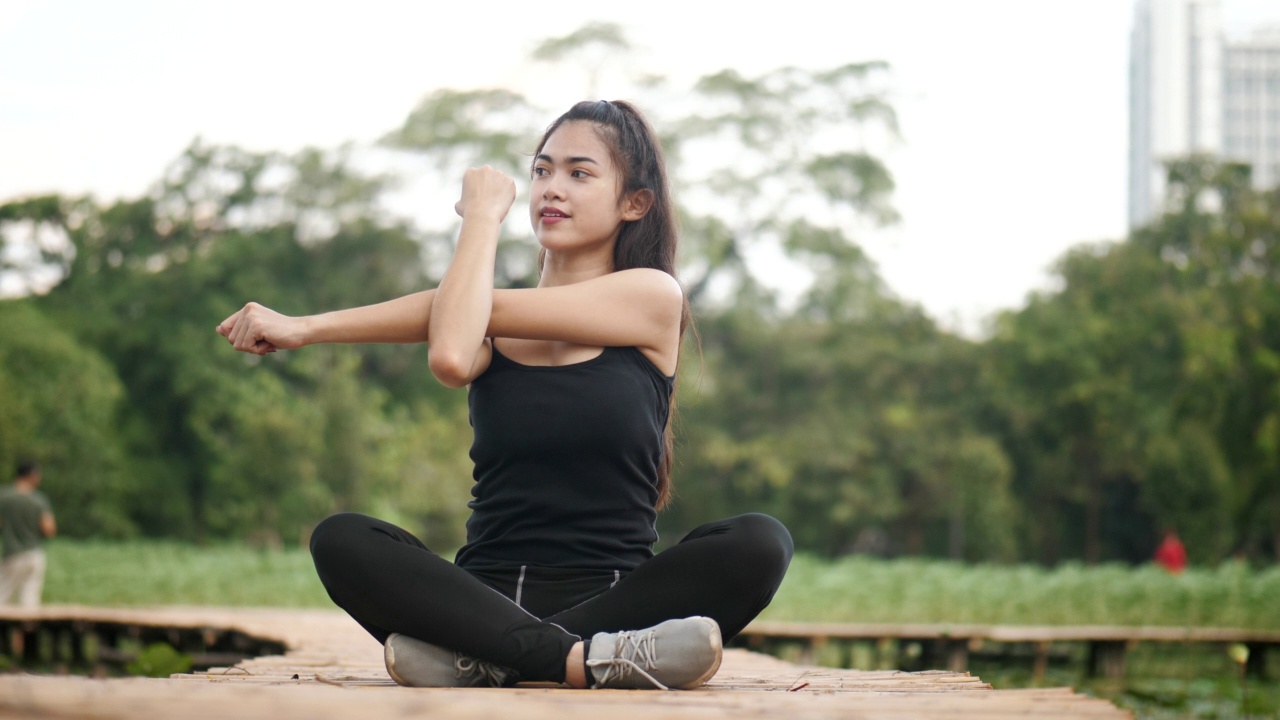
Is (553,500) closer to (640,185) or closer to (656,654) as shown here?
(656,654)

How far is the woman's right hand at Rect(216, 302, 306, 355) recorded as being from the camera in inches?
93.4

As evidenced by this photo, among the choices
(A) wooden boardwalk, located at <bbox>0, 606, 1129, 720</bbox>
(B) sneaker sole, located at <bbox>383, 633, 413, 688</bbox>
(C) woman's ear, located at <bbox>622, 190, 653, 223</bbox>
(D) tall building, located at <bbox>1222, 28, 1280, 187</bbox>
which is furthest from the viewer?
(D) tall building, located at <bbox>1222, 28, 1280, 187</bbox>

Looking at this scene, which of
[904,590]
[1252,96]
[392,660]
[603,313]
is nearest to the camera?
[392,660]

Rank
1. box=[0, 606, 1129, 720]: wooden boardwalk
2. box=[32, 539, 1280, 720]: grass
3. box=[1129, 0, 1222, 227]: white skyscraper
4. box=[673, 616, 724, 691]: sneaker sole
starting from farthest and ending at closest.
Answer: box=[1129, 0, 1222, 227]: white skyscraper → box=[32, 539, 1280, 720]: grass → box=[673, 616, 724, 691]: sneaker sole → box=[0, 606, 1129, 720]: wooden boardwalk

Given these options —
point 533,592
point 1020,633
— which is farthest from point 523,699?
point 1020,633

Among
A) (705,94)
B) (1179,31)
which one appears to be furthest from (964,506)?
(1179,31)

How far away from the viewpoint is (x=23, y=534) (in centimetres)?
1020

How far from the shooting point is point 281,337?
2367mm

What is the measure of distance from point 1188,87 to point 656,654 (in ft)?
291

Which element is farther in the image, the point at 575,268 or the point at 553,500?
the point at 575,268

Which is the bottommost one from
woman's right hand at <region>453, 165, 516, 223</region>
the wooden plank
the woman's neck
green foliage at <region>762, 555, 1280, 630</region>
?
green foliage at <region>762, 555, 1280, 630</region>

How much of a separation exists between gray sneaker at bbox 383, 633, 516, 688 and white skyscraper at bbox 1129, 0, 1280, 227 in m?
83.0

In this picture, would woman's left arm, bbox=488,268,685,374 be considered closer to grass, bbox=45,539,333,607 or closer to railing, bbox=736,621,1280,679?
railing, bbox=736,621,1280,679

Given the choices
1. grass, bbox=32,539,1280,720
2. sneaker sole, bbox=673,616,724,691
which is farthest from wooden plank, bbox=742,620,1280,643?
sneaker sole, bbox=673,616,724,691
